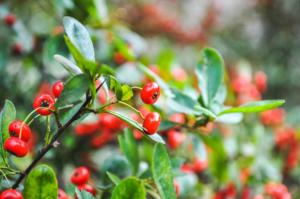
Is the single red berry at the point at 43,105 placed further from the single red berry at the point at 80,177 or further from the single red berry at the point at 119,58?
the single red berry at the point at 119,58

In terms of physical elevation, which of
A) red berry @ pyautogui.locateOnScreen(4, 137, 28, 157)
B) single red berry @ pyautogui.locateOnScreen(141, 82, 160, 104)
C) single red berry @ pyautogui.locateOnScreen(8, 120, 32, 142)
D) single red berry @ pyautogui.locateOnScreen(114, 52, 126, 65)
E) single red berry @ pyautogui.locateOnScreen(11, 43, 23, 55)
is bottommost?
single red berry @ pyautogui.locateOnScreen(114, 52, 126, 65)

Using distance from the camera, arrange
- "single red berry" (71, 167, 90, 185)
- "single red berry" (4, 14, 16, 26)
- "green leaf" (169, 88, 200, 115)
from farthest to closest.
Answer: "single red berry" (4, 14, 16, 26) < "green leaf" (169, 88, 200, 115) < "single red berry" (71, 167, 90, 185)

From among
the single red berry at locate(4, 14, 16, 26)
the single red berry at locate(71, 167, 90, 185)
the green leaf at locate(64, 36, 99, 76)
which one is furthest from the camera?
the single red berry at locate(4, 14, 16, 26)

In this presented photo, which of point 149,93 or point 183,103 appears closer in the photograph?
point 149,93

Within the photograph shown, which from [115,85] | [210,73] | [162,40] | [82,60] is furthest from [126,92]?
[162,40]

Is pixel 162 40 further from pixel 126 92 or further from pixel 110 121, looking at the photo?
pixel 126 92

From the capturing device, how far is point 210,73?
1.16m

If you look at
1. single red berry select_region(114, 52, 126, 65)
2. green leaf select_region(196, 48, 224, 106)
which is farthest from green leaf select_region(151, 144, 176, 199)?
single red berry select_region(114, 52, 126, 65)

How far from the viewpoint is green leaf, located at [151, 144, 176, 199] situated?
0.85 metres

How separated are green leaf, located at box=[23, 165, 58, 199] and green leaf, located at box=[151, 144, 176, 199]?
19 centimetres

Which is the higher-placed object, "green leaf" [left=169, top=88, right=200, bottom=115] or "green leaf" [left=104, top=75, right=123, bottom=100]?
"green leaf" [left=104, top=75, right=123, bottom=100]

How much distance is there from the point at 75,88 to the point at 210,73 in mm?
496

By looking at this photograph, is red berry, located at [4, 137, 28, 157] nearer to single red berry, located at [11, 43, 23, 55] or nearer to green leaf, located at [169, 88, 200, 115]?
green leaf, located at [169, 88, 200, 115]

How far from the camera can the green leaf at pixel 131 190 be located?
2.56 ft
